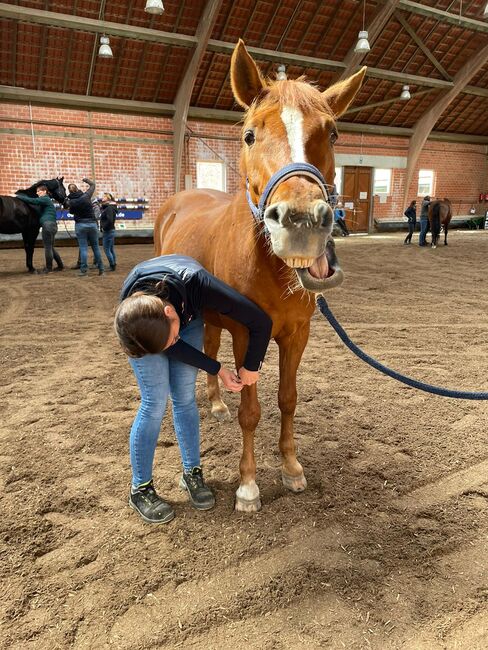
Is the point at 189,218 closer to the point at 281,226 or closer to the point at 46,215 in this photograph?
the point at 281,226

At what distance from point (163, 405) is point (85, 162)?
1319 cm

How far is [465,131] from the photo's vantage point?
20.0 metres

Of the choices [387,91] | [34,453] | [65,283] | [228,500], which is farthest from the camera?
[387,91]

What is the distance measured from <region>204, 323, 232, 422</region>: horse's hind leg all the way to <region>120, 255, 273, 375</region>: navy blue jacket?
4.07 feet

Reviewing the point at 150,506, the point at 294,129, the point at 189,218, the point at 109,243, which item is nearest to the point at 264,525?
the point at 150,506

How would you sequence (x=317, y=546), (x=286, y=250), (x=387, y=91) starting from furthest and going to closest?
1. (x=387, y=91)
2. (x=317, y=546)
3. (x=286, y=250)

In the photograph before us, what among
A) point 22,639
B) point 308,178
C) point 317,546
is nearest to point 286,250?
point 308,178

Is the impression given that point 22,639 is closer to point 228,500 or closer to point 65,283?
point 228,500

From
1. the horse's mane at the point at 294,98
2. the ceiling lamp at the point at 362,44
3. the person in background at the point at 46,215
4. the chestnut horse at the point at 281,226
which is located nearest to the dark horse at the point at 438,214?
the ceiling lamp at the point at 362,44

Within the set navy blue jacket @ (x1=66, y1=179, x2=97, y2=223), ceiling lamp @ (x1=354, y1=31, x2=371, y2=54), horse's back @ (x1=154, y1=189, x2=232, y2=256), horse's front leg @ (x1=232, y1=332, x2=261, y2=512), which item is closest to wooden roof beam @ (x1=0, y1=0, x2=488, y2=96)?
ceiling lamp @ (x1=354, y1=31, x2=371, y2=54)

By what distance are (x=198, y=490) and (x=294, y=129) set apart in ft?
5.60

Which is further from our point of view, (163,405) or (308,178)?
(163,405)

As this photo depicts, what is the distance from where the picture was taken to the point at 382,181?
18672 millimetres

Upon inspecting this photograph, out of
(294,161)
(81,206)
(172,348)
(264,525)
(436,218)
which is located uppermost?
(436,218)
